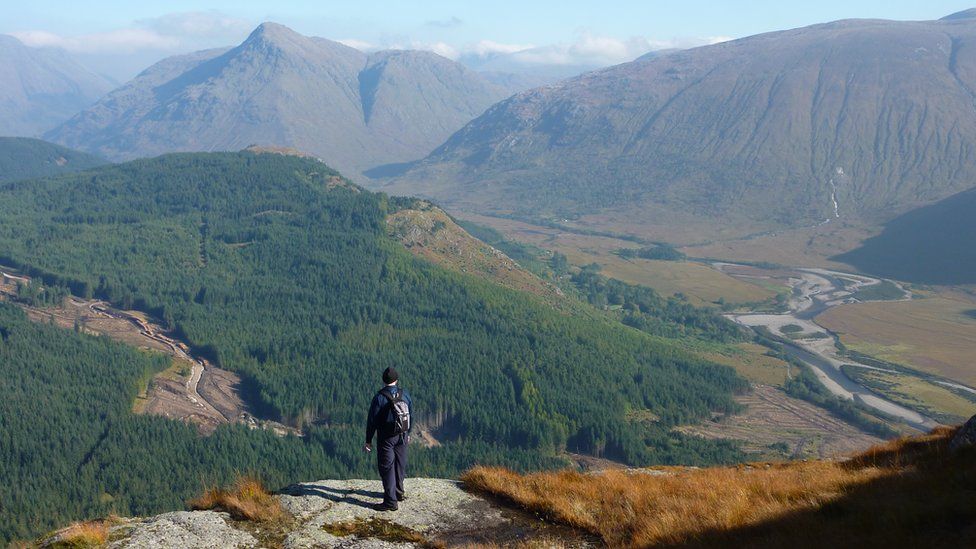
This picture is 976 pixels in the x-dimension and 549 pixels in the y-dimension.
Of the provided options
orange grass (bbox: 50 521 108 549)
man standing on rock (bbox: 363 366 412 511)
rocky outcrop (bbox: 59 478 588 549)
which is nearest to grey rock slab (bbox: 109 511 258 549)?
rocky outcrop (bbox: 59 478 588 549)

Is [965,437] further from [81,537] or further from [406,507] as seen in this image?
[81,537]

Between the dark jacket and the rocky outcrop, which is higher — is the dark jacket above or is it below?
above

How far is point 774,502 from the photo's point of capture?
2109 centimetres

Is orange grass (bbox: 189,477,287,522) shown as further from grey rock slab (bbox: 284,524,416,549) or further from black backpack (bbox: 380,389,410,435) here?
black backpack (bbox: 380,389,410,435)

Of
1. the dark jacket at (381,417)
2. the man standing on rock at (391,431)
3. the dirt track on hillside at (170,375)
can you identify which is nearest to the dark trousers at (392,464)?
the man standing on rock at (391,431)

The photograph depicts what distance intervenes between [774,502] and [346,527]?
1283cm

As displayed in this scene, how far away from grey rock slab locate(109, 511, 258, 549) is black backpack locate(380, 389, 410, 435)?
5.56 metres

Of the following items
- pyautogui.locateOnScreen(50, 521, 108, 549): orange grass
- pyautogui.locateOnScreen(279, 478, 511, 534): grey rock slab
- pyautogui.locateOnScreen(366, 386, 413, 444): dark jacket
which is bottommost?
pyautogui.locateOnScreen(279, 478, 511, 534): grey rock slab

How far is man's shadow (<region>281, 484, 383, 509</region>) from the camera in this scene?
23.4 m

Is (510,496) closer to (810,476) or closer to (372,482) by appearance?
(372,482)

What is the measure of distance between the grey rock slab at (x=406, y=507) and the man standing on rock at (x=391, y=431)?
0.73 m

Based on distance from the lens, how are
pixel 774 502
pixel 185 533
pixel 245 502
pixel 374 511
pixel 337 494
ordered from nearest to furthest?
pixel 185 533, pixel 774 502, pixel 245 502, pixel 374 511, pixel 337 494

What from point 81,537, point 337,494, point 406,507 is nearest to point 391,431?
point 406,507

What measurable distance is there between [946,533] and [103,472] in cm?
11292
